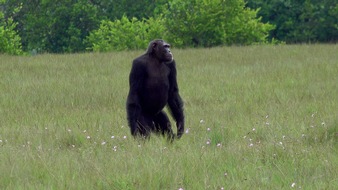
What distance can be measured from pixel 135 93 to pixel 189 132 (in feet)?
3.69

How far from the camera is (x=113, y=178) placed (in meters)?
6.02

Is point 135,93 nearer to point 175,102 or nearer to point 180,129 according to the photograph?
point 175,102

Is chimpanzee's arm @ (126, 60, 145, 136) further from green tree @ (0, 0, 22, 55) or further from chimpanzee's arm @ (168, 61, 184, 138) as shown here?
green tree @ (0, 0, 22, 55)

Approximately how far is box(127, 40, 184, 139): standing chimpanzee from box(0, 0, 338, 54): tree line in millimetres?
32199

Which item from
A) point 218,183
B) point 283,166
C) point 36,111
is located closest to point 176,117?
point 283,166

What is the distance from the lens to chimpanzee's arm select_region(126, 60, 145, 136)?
328 inches

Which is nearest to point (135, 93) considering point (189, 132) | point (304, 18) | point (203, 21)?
point (189, 132)

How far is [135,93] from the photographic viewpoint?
8.41 m

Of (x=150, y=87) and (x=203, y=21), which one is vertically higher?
(x=150, y=87)

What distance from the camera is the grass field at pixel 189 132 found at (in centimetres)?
616

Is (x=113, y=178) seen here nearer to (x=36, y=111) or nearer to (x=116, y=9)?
(x=36, y=111)

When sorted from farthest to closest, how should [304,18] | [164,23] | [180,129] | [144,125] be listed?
1. [304,18]
2. [164,23]
3. [180,129]
4. [144,125]

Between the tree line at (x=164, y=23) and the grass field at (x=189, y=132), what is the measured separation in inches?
936

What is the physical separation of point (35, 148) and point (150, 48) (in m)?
1.71
